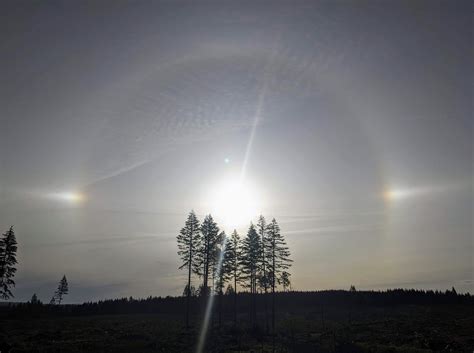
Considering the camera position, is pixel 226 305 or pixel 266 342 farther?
pixel 226 305

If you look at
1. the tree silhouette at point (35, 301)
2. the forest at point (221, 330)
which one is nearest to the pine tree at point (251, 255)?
the forest at point (221, 330)

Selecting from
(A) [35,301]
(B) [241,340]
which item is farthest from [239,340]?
(A) [35,301]

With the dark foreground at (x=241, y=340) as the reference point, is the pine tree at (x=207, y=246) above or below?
above

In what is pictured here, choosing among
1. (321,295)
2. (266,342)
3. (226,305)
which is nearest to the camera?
(266,342)

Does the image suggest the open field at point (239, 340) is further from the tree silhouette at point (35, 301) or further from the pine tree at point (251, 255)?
the tree silhouette at point (35, 301)

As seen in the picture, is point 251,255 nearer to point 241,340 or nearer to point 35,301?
point 241,340

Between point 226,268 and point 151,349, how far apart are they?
71.2ft

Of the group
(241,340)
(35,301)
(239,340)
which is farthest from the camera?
(35,301)

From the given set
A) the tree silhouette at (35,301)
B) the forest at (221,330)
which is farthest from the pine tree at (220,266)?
the tree silhouette at (35,301)

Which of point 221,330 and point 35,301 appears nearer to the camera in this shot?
point 221,330

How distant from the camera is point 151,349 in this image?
33125 mm

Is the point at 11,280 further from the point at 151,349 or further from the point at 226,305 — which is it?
the point at 226,305

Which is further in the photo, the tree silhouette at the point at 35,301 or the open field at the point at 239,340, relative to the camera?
the tree silhouette at the point at 35,301

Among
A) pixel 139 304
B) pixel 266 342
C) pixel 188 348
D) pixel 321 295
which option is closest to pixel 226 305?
pixel 139 304
